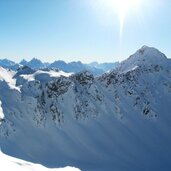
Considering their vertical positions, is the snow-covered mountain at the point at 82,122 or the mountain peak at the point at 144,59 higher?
the mountain peak at the point at 144,59

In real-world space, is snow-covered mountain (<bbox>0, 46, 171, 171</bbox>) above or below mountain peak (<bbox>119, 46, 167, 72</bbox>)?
below

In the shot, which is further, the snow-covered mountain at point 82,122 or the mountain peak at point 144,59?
the mountain peak at point 144,59

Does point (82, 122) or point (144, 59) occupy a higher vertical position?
point (144, 59)

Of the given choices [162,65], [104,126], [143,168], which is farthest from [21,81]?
[162,65]

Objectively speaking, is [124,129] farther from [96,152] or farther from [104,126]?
[96,152]

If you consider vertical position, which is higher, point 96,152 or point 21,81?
point 21,81
